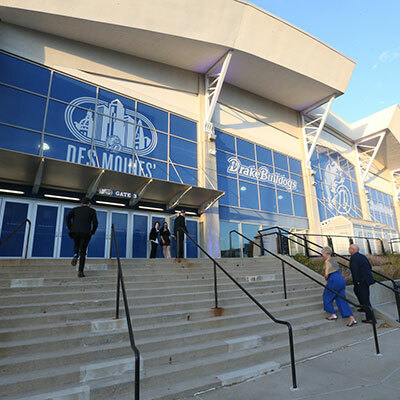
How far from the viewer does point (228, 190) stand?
639 inches

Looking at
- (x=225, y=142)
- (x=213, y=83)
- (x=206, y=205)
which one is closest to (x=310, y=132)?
(x=225, y=142)

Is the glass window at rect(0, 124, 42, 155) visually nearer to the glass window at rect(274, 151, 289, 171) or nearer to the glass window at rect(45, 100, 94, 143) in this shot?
the glass window at rect(45, 100, 94, 143)

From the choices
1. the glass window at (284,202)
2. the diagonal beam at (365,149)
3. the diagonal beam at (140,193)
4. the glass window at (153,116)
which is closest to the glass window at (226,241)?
the glass window at (284,202)

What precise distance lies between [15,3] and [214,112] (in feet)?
33.6

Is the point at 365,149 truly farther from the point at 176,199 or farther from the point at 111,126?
the point at 111,126

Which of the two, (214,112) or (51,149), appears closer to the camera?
(51,149)

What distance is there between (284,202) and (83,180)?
12.8 m

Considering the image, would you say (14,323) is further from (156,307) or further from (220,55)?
(220,55)

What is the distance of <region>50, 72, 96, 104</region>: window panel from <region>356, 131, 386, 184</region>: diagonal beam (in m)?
24.6

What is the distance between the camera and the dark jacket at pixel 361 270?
615 cm

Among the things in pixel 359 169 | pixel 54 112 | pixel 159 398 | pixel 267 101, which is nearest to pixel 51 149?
pixel 54 112

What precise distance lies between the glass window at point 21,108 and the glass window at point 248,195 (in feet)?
34.9

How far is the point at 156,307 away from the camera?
16.9 feet

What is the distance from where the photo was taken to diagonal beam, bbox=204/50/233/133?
15322mm
